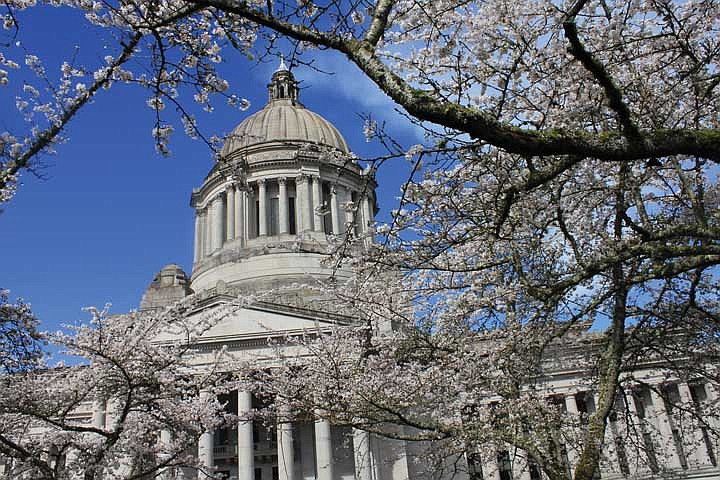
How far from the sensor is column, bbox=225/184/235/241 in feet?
154

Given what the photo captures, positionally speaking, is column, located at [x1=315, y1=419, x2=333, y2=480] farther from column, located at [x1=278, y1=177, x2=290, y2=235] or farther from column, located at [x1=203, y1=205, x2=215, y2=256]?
column, located at [x1=203, y1=205, x2=215, y2=256]

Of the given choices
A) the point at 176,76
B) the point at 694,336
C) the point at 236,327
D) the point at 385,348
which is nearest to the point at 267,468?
the point at 236,327

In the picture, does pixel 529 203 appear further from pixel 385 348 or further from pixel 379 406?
pixel 385 348

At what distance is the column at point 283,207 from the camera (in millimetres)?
45819

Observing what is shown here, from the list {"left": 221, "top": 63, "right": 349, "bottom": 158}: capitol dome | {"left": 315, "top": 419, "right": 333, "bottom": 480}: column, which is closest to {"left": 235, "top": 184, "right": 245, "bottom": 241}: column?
{"left": 221, "top": 63, "right": 349, "bottom": 158}: capitol dome

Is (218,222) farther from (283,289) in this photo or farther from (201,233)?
(283,289)

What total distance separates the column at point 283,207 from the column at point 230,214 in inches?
132

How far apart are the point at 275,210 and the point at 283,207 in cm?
165

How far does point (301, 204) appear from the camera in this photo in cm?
4653

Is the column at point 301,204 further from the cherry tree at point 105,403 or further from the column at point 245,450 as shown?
the cherry tree at point 105,403

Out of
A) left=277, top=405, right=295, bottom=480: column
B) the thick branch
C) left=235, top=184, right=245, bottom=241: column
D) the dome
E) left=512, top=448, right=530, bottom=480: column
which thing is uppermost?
the dome

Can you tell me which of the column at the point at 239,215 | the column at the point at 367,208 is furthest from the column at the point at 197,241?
the column at the point at 367,208

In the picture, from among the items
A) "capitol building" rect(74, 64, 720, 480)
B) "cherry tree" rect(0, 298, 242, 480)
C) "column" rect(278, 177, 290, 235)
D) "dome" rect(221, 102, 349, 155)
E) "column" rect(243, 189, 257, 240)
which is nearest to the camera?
"cherry tree" rect(0, 298, 242, 480)

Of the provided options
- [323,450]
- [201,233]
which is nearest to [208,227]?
[201,233]
